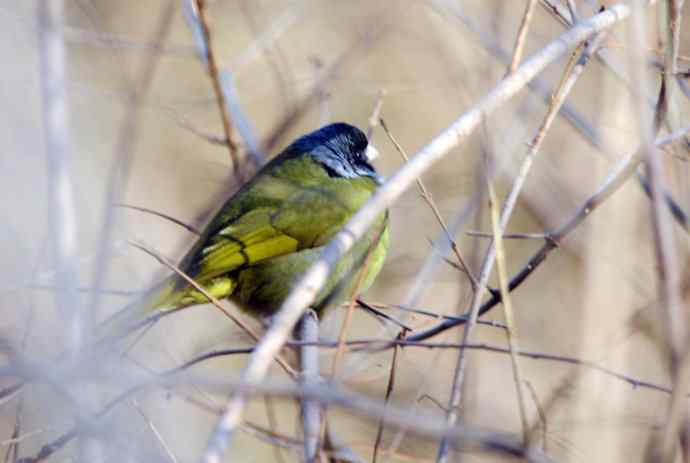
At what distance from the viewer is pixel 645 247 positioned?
21.1 feet

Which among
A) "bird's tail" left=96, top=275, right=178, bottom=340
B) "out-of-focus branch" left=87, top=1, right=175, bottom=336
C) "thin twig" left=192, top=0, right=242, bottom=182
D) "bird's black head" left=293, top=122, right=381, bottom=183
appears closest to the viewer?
"out-of-focus branch" left=87, top=1, right=175, bottom=336

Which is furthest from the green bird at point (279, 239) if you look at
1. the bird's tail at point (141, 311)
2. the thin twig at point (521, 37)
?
the thin twig at point (521, 37)

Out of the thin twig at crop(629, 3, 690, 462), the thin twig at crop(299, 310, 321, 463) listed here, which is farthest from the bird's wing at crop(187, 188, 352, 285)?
the thin twig at crop(629, 3, 690, 462)

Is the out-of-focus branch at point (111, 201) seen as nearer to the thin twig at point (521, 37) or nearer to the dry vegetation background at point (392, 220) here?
the dry vegetation background at point (392, 220)

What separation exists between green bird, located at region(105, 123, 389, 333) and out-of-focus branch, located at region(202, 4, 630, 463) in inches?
71.7

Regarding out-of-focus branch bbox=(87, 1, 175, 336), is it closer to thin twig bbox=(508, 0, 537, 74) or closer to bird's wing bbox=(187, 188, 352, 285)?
bird's wing bbox=(187, 188, 352, 285)

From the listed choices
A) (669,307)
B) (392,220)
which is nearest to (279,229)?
(392,220)

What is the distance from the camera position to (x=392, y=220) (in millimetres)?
6039

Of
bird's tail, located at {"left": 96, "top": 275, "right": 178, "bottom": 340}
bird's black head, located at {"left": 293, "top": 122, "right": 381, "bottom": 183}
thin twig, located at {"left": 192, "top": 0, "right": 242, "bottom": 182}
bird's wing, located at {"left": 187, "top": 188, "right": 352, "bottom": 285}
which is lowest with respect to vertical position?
bird's tail, located at {"left": 96, "top": 275, "right": 178, "bottom": 340}

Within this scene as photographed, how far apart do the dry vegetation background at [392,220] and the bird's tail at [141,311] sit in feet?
0.35

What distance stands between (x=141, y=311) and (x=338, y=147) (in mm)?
1575

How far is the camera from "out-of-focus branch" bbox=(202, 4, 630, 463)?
5.41 ft

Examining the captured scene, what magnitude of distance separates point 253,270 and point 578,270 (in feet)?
13.6

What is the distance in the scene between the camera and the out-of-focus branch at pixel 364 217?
165 cm
